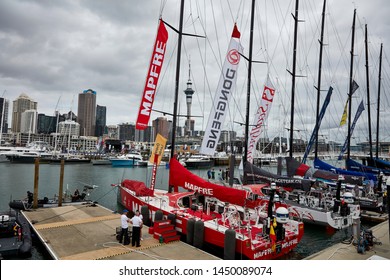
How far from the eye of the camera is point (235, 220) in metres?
11.8

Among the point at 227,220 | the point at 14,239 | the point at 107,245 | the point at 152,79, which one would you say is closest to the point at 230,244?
the point at 227,220

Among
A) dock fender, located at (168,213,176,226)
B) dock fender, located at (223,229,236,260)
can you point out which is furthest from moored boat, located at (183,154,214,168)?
dock fender, located at (223,229,236,260)

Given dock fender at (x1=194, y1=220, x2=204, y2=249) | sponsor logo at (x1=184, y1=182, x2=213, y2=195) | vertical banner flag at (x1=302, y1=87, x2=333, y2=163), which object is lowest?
dock fender at (x1=194, y1=220, x2=204, y2=249)

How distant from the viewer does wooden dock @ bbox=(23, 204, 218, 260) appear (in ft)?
32.0

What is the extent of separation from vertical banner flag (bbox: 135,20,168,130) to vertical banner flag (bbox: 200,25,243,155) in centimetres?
361

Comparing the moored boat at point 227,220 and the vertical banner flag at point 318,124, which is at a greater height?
the vertical banner flag at point 318,124

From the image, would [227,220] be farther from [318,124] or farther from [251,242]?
[318,124]

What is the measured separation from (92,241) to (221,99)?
1032 centimetres

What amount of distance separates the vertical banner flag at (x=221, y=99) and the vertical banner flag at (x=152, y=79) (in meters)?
3.61

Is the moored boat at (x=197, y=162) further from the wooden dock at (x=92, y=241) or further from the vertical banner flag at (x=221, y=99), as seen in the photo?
the wooden dock at (x=92, y=241)

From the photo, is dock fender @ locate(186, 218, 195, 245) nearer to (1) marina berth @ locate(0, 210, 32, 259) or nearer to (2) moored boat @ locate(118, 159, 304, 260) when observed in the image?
(2) moored boat @ locate(118, 159, 304, 260)

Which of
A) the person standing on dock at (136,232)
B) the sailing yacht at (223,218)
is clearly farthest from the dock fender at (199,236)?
the person standing on dock at (136,232)

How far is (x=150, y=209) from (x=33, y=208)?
7.97m

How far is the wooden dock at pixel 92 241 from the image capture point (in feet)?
32.0
